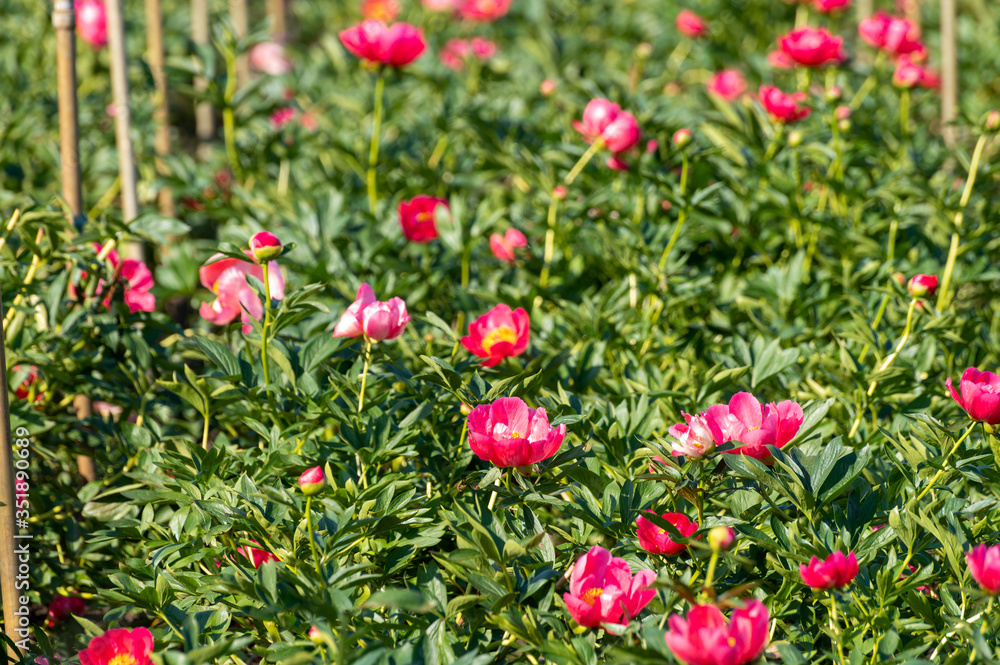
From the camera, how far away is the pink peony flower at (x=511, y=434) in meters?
1.09

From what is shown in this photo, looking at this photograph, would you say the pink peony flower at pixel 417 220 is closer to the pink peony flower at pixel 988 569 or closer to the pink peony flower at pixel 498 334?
the pink peony flower at pixel 498 334

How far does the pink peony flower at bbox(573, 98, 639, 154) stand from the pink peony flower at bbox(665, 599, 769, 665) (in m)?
1.33

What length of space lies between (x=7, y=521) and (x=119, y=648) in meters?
0.27

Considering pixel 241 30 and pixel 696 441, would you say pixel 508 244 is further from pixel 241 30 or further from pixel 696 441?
pixel 241 30

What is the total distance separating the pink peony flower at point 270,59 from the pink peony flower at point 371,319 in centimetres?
278

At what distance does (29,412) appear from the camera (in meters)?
1.48

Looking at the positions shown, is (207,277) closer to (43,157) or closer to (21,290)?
(21,290)

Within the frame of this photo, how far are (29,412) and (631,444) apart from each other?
3.25 ft

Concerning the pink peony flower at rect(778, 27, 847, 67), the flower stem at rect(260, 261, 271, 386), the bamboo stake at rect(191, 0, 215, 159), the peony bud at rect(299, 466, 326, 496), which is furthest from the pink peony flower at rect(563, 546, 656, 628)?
the bamboo stake at rect(191, 0, 215, 159)

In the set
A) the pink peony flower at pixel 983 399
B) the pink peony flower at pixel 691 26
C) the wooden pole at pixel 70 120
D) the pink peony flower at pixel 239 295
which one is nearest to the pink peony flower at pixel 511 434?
the pink peony flower at pixel 239 295

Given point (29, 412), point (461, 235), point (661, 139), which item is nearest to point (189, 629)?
point (29, 412)

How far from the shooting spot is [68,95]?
175cm

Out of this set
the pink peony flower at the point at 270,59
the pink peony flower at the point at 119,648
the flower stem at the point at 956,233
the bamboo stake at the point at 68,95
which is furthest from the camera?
the pink peony flower at the point at 270,59

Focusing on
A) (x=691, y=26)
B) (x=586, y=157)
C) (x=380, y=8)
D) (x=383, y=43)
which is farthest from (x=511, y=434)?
(x=380, y=8)
